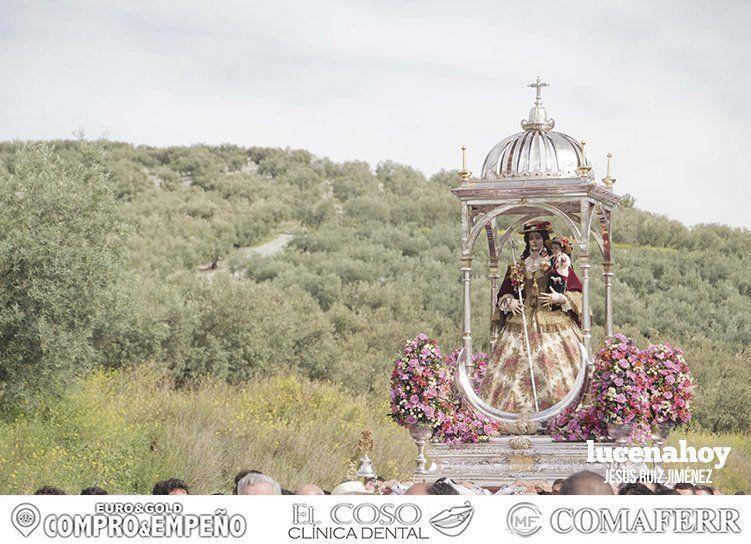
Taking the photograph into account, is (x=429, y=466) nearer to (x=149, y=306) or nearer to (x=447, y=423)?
(x=447, y=423)

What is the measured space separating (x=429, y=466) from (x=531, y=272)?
2.18 m

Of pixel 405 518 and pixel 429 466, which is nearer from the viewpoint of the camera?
pixel 405 518

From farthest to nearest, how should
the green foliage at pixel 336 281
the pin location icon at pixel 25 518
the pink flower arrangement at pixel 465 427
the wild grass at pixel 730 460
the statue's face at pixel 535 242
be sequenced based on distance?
the green foliage at pixel 336 281
the wild grass at pixel 730 460
the statue's face at pixel 535 242
the pink flower arrangement at pixel 465 427
the pin location icon at pixel 25 518

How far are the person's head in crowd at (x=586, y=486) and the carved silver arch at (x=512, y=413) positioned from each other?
5.26 meters

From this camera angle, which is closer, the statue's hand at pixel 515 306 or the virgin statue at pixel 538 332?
the virgin statue at pixel 538 332

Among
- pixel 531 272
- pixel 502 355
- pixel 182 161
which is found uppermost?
pixel 182 161

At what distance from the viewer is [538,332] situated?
1356 cm

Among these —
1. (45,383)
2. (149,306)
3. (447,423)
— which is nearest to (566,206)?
(447,423)

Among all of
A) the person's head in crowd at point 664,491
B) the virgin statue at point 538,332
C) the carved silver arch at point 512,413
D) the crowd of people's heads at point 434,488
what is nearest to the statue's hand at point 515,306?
the virgin statue at point 538,332

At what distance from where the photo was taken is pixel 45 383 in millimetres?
19750

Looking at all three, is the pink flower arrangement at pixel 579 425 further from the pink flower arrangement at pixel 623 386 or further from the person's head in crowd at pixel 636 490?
the person's head in crowd at pixel 636 490

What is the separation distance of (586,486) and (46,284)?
1319 cm

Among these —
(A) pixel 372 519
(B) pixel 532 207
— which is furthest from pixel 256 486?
(B) pixel 532 207

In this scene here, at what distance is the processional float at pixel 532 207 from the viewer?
12.7 meters
